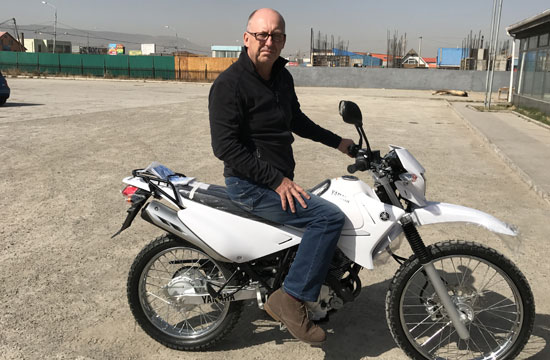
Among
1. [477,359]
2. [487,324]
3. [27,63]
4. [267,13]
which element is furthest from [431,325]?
Answer: [27,63]

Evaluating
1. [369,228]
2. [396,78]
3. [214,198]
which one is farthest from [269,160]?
[396,78]

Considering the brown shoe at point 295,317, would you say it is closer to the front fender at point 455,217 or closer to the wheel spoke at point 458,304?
the wheel spoke at point 458,304

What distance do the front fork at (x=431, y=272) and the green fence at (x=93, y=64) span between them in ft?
146

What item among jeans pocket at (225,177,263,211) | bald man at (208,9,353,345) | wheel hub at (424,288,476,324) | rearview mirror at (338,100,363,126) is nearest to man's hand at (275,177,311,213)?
bald man at (208,9,353,345)

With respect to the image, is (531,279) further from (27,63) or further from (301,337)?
(27,63)

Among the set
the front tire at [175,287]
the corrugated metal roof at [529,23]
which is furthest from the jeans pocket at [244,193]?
the corrugated metal roof at [529,23]

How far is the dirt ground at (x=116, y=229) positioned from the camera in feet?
10.5

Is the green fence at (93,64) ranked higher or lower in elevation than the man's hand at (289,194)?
higher

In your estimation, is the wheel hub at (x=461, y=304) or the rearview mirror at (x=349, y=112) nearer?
the rearview mirror at (x=349, y=112)

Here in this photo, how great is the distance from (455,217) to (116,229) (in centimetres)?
368

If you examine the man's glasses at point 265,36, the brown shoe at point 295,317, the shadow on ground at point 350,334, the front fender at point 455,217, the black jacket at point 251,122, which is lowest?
the shadow on ground at point 350,334

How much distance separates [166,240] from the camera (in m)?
3.02

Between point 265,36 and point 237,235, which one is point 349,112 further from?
point 237,235

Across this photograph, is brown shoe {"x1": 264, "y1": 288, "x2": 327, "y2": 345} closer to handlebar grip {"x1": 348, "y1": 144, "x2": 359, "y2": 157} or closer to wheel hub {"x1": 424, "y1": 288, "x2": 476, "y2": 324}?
wheel hub {"x1": 424, "y1": 288, "x2": 476, "y2": 324}
